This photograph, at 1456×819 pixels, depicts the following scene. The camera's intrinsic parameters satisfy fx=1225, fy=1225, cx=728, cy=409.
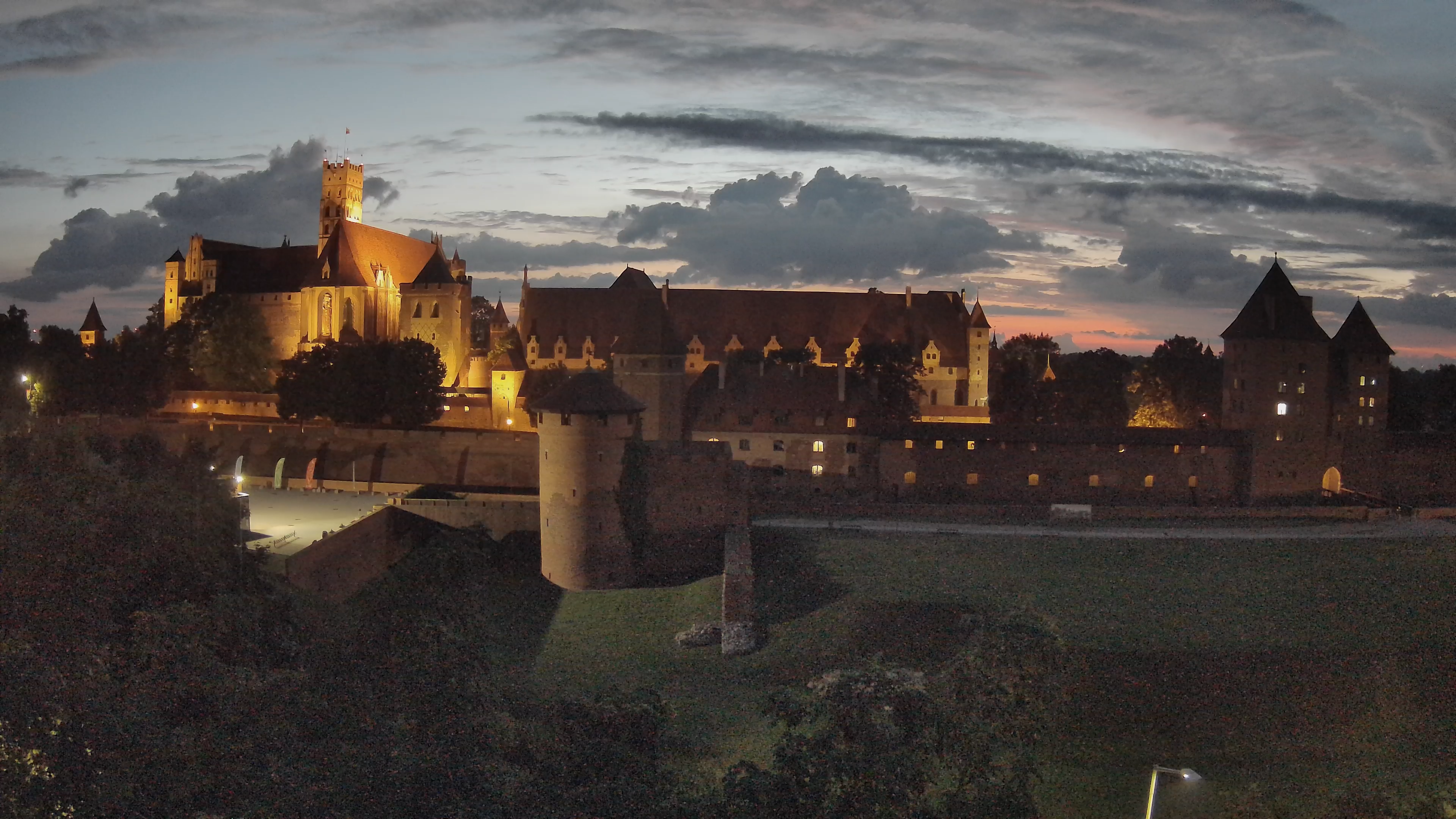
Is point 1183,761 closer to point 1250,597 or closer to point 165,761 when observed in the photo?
point 1250,597

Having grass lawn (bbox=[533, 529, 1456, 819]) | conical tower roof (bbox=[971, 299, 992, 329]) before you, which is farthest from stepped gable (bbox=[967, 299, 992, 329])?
grass lawn (bbox=[533, 529, 1456, 819])

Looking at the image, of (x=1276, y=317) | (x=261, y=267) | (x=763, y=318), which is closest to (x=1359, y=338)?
(x=1276, y=317)

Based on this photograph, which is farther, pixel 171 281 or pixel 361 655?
pixel 171 281

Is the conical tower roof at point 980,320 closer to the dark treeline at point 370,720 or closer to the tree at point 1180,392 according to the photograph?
the tree at point 1180,392

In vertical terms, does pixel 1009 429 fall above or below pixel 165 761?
above

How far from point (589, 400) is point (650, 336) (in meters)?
7.76

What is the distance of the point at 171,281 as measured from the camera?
265 feet

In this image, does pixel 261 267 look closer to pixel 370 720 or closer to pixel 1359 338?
pixel 1359 338

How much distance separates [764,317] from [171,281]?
4006cm

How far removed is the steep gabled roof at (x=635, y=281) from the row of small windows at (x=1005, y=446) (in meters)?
16.5

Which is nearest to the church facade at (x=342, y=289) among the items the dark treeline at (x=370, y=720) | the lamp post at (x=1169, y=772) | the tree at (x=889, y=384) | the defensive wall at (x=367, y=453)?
the defensive wall at (x=367, y=453)

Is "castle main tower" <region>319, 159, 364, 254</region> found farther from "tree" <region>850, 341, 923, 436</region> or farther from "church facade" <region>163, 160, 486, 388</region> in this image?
"tree" <region>850, 341, 923, 436</region>

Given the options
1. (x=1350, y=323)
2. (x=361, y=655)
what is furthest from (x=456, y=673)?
(x=1350, y=323)

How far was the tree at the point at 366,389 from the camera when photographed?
51250 millimetres
